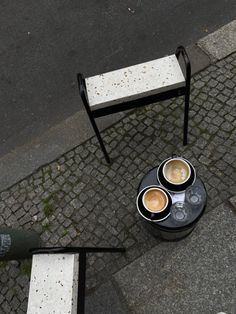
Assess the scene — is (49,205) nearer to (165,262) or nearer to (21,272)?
(21,272)

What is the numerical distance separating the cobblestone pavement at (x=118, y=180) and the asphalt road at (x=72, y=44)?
867 mm

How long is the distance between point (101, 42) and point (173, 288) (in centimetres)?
394

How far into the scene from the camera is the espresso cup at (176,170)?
11.9 feet

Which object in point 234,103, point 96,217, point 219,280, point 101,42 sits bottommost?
point 219,280

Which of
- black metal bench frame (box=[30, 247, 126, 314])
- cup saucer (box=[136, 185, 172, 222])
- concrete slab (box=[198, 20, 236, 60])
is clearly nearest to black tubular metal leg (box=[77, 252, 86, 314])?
black metal bench frame (box=[30, 247, 126, 314])

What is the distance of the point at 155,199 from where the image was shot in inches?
141

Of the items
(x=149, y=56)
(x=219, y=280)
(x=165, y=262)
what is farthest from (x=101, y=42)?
(x=219, y=280)

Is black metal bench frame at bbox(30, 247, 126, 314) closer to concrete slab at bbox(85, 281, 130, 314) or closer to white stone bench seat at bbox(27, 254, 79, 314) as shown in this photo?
white stone bench seat at bbox(27, 254, 79, 314)

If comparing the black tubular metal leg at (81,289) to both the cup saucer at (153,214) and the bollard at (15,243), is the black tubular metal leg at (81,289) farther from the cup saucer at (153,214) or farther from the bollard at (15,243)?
the bollard at (15,243)

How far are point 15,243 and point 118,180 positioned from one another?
4.89 feet

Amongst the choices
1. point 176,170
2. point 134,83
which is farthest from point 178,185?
point 134,83

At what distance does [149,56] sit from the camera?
18.7ft

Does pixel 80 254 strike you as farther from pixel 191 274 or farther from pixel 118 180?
pixel 118 180

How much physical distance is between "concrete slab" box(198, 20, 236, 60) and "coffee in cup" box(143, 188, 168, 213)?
265 cm
